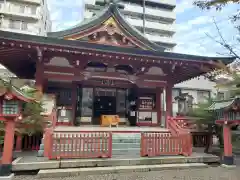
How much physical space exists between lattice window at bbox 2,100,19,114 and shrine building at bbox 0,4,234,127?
11.7 feet

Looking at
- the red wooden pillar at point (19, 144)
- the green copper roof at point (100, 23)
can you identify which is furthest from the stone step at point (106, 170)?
the green copper roof at point (100, 23)

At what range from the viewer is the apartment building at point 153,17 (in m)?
46.1

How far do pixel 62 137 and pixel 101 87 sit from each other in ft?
23.3

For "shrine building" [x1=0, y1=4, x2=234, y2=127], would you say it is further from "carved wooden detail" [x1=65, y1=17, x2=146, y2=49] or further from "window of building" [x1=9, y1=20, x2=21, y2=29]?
"window of building" [x1=9, y1=20, x2=21, y2=29]

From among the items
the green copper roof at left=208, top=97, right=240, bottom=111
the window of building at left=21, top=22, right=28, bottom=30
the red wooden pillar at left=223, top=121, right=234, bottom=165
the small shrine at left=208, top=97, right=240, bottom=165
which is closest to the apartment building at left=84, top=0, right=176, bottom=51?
the window of building at left=21, top=22, right=28, bottom=30

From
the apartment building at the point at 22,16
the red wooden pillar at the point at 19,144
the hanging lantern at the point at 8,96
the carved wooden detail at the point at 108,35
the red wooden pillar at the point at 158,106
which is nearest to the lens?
the hanging lantern at the point at 8,96

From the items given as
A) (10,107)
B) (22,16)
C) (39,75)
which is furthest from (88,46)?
(22,16)

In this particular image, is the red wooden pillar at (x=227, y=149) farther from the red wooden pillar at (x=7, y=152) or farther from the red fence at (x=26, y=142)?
the red fence at (x=26, y=142)

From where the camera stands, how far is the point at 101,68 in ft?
38.5

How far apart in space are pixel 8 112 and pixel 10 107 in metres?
0.16

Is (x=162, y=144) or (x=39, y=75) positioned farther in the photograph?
(x=39, y=75)

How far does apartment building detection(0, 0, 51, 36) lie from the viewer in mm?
32781

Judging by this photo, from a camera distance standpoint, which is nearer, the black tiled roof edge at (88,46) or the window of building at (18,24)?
the black tiled roof edge at (88,46)

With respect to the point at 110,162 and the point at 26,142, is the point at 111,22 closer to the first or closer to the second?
the point at 26,142
